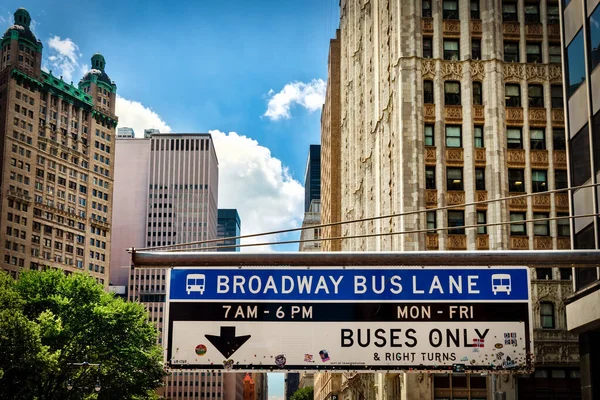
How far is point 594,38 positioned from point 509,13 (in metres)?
35.9

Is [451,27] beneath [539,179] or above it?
above

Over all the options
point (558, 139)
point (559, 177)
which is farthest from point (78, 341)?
point (558, 139)

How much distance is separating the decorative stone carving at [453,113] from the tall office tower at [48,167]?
357 feet

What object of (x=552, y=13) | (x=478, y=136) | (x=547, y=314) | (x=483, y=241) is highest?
(x=552, y=13)

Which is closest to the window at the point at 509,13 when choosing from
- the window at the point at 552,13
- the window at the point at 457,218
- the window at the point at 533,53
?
the window at the point at 533,53

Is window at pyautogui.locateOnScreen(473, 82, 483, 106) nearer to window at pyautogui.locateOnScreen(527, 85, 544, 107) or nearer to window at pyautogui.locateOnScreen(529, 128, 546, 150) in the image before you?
window at pyautogui.locateOnScreen(527, 85, 544, 107)

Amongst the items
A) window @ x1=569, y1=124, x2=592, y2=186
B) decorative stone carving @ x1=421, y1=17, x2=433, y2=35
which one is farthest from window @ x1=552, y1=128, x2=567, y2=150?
window @ x1=569, y1=124, x2=592, y2=186

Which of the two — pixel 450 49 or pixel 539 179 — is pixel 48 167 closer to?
pixel 450 49

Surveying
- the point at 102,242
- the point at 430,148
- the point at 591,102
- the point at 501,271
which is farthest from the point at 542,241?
the point at 102,242

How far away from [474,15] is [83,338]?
3731 cm

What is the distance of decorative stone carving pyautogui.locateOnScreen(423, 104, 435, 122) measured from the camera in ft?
176

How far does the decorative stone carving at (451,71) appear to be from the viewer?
54062mm

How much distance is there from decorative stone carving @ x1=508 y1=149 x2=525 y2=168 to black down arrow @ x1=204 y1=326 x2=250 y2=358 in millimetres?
45577

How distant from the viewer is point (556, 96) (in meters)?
53.9
